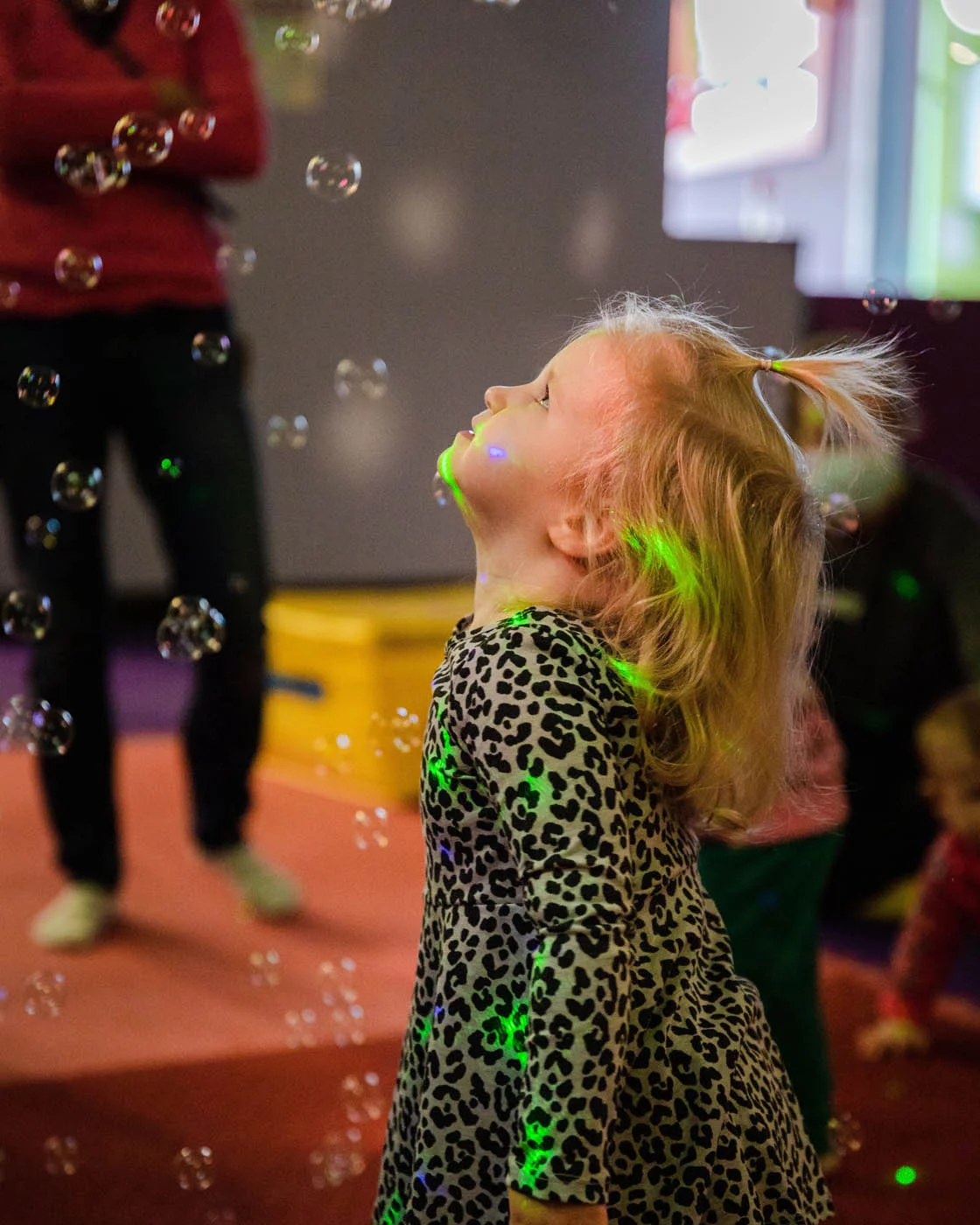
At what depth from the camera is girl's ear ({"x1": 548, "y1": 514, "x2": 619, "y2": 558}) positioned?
0.76 m

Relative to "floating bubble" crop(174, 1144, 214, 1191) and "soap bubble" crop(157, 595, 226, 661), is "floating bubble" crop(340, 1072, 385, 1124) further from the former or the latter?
"soap bubble" crop(157, 595, 226, 661)

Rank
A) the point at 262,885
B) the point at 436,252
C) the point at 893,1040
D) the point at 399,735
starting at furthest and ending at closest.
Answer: the point at 436,252
the point at 262,885
the point at 893,1040
the point at 399,735

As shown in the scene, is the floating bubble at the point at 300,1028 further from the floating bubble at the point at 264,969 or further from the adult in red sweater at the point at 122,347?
the adult in red sweater at the point at 122,347

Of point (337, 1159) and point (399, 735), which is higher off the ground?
point (399, 735)

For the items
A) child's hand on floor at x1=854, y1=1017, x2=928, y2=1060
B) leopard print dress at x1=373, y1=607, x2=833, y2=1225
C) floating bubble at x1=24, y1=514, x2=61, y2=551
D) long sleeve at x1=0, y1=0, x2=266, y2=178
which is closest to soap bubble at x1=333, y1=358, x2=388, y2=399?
long sleeve at x1=0, y1=0, x2=266, y2=178

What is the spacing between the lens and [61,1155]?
3.63 feet

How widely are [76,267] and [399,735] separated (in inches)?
21.2

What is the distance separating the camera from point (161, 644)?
3.78ft

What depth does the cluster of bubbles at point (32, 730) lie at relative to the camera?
114cm

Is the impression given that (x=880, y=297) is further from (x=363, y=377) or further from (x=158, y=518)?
(x=158, y=518)

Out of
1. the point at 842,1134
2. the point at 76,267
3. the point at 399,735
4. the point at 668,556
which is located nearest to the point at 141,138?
A: the point at 76,267

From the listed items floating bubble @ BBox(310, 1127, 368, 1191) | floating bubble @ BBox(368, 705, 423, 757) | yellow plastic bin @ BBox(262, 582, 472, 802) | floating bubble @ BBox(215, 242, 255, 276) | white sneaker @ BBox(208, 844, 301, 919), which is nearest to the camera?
floating bubble @ BBox(368, 705, 423, 757)

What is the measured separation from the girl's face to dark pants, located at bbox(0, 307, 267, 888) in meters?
0.61

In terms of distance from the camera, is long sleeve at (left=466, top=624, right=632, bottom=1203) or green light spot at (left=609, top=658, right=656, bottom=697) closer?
long sleeve at (left=466, top=624, right=632, bottom=1203)
